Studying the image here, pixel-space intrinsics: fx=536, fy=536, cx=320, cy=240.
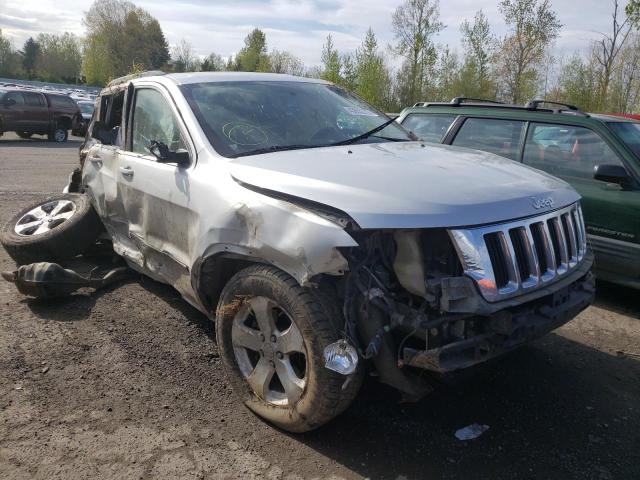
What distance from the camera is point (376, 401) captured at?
3256 mm

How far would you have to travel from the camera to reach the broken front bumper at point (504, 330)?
2393 millimetres

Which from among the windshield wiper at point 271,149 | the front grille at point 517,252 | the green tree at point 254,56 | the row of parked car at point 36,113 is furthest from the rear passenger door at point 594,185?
the green tree at point 254,56

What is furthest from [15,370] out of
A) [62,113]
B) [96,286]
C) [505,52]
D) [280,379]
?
[505,52]

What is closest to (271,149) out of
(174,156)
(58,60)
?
(174,156)

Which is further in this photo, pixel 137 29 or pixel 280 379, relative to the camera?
pixel 137 29

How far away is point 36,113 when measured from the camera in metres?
21.3

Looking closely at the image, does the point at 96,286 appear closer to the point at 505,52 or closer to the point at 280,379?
the point at 280,379

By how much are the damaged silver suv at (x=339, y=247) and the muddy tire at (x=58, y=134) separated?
2115 cm

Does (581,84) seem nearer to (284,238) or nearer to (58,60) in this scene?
(284,238)

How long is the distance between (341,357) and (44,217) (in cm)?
439

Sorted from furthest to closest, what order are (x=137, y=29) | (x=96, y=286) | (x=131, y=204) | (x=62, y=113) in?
(x=137, y=29) < (x=62, y=113) < (x=96, y=286) < (x=131, y=204)

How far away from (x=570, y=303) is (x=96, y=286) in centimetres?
377

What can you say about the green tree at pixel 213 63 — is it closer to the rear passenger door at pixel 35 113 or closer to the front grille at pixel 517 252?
the rear passenger door at pixel 35 113

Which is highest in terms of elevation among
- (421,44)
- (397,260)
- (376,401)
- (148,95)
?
(421,44)
